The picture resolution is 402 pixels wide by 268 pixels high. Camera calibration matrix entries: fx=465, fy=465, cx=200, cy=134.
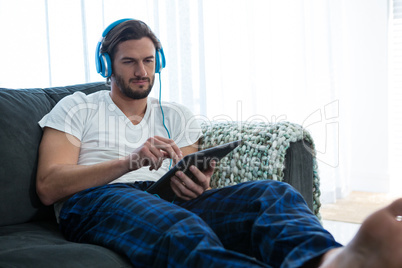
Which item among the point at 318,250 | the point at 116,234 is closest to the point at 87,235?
the point at 116,234

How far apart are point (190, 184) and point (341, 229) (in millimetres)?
1469

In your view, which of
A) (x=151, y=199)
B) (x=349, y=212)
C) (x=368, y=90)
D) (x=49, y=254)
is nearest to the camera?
(x=49, y=254)

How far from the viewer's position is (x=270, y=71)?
2.91 m

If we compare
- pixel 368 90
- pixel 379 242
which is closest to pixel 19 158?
pixel 379 242

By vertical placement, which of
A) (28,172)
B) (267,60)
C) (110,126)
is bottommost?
(28,172)

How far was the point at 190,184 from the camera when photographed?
127 centimetres

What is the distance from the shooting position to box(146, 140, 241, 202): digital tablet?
1163mm

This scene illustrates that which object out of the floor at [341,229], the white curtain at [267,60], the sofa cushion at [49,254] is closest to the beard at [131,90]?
the sofa cushion at [49,254]

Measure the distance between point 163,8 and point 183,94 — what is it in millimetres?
498

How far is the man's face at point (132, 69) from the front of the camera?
157 cm

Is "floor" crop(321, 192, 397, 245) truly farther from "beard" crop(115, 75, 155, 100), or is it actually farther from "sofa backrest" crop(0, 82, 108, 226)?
"sofa backrest" crop(0, 82, 108, 226)

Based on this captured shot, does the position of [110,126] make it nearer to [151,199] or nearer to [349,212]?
[151,199]

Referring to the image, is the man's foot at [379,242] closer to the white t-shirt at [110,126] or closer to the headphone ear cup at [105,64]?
the white t-shirt at [110,126]

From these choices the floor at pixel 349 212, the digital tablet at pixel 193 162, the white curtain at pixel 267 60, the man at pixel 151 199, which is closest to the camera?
the man at pixel 151 199
